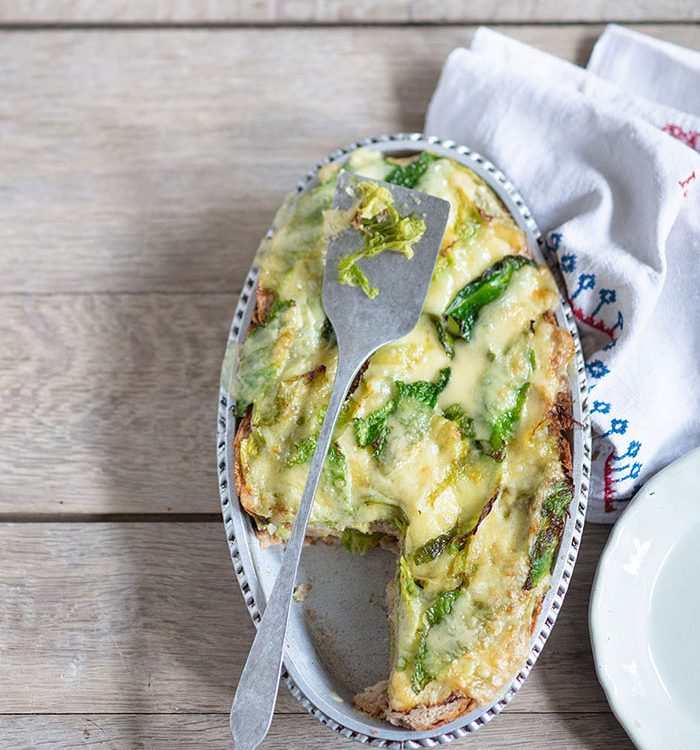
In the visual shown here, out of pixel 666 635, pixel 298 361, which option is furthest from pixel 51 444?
pixel 666 635

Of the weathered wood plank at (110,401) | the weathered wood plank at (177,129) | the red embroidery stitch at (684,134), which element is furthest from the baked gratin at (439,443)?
the red embroidery stitch at (684,134)

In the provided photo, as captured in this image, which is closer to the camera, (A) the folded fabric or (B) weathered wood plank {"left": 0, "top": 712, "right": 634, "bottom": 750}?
(B) weathered wood plank {"left": 0, "top": 712, "right": 634, "bottom": 750}

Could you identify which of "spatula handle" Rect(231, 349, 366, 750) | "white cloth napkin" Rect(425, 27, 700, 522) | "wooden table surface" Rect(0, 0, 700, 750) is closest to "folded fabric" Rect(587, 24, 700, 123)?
"white cloth napkin" Rect(425, 27, 700, 522)

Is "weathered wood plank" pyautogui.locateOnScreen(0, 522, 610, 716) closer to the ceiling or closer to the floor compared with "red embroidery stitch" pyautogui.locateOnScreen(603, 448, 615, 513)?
closer to the floor

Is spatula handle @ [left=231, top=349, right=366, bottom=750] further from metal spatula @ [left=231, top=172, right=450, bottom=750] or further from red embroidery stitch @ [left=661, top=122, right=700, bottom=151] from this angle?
red embroidery stitch @ [left=661, top=122, right=700, bottom=151]

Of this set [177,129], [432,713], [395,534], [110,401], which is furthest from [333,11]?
[432,713]

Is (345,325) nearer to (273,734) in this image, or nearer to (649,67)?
(273,734)

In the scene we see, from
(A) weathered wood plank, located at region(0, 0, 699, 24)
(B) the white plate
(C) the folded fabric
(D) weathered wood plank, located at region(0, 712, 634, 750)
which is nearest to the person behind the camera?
(B) the white plate
